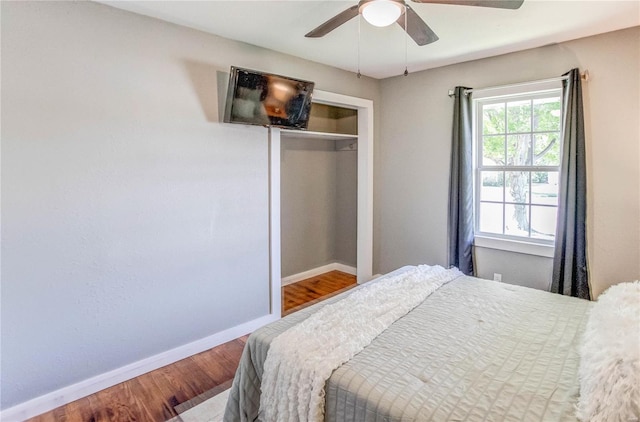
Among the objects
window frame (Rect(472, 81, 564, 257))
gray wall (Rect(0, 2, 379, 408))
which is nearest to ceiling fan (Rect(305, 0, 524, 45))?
gray wall (Rect(0, 2, 379, 408))

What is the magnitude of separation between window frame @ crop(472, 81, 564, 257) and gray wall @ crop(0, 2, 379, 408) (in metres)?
2.02

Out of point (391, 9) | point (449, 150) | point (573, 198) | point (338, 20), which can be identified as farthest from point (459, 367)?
point (449, 150)

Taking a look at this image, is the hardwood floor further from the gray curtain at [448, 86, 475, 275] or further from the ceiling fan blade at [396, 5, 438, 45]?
the ceiling fan blade at [396, 5, 438, 45]

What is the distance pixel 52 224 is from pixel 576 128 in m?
3.66

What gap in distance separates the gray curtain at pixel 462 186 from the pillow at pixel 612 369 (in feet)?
5.82

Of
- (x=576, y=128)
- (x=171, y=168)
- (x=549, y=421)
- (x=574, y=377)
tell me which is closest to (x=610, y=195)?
(x=576, y=128)

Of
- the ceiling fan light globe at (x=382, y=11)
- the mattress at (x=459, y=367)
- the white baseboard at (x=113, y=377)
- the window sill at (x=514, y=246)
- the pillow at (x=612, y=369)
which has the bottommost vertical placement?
the white baseboard at (x=113, y=377)

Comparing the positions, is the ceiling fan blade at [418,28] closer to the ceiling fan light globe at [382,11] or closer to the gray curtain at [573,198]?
the ceiling fan light globe at [382,11]

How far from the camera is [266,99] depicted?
2.78 m

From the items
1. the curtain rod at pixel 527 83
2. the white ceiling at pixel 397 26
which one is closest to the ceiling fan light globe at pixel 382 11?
the white ceiling at pixel 397 26

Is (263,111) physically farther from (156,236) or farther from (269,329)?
(269,329)

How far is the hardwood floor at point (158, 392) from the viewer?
81.4 inches

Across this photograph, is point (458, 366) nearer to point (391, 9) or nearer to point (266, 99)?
point (391, 9)

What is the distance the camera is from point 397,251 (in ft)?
13.5
